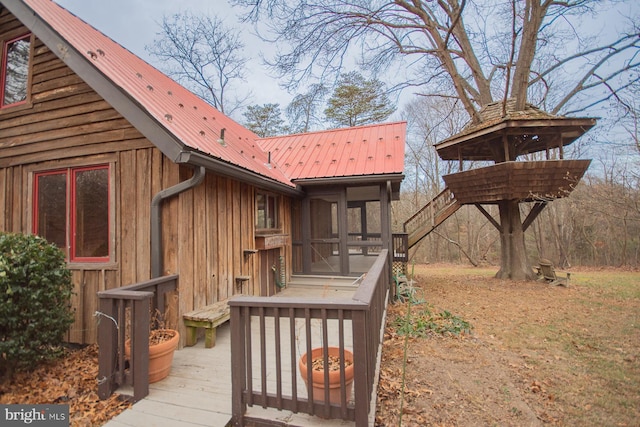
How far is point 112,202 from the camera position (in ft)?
13.3

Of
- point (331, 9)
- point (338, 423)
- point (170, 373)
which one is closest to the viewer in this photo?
point (338, 423)

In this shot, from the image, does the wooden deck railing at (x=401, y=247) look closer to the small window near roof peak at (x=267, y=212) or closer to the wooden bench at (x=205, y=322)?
the small window near roof peak at (x=267, y=212)

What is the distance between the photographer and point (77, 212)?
426 cm

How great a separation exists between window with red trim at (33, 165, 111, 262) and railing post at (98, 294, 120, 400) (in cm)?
159

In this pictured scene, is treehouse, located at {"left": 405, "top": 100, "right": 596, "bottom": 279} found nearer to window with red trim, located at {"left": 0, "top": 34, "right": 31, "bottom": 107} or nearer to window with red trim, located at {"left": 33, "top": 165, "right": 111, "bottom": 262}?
window with red trim, located at {"left": 33, "top": 165, "right": 111, "bottom": 262}

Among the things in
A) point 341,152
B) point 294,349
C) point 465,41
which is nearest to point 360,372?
point 294,349

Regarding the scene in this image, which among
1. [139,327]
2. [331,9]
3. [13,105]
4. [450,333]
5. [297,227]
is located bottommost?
[450,333]

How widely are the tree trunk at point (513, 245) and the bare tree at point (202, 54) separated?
49.2 ft

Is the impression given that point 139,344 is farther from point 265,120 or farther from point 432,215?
point 265,120

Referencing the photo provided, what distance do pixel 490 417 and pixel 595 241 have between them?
71.4ft

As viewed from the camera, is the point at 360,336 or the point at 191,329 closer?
the point at 360,336

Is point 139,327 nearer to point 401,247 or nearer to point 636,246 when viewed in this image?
point 401,247

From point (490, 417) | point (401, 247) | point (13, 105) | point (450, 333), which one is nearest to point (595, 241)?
point (401, 247)

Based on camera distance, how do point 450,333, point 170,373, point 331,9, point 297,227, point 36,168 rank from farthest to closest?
point 331,9 → point 297,227 → point 450,333 → point 36,168 → point 170,373
